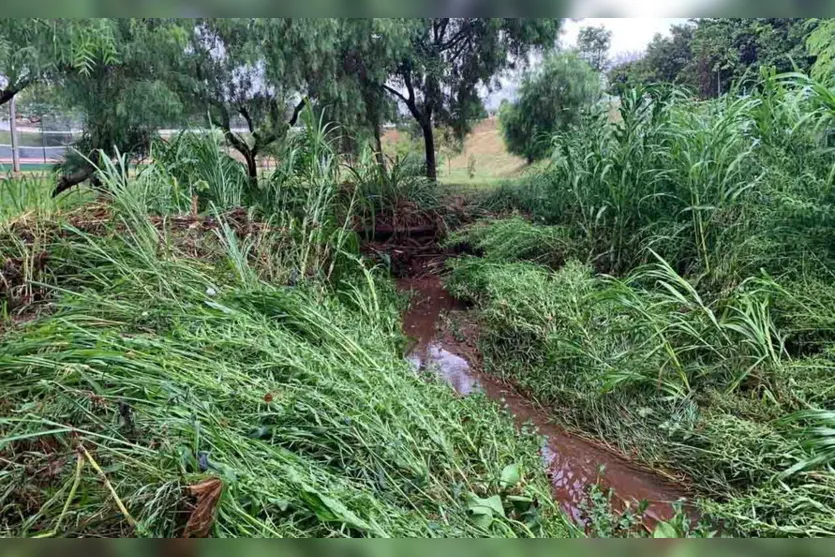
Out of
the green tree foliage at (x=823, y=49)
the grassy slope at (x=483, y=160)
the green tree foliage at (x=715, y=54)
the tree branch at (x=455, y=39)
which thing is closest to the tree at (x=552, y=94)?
the grassy slope at (x=483, y=160)

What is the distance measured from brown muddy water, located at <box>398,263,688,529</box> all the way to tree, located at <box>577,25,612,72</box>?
5849mm

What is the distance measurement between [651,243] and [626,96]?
116cm

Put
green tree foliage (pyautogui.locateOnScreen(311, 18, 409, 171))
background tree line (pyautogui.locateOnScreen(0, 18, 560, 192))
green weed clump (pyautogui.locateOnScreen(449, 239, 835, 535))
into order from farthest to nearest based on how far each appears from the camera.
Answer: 1. green tree foliage (pyautogui.locateOnScreen(311, 18, 409, 171))
2. background tree line (pyautogui.locateOnScreen(0, 18, 560, 192))
3. green weed clump (pyautogui.locateOnScreen(449, 239, 835, 535))

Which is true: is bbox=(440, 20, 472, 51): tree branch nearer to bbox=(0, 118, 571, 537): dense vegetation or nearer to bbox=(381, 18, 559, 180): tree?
bbox=(381, 18, 559, 180): tree

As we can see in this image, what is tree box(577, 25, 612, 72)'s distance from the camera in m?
7.81

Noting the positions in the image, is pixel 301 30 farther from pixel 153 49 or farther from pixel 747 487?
pixel 747 487

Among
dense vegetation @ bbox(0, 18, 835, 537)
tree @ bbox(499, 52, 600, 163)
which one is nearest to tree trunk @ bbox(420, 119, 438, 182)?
tree @ bbox(499, 52, 600, 163)

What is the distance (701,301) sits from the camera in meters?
2.49

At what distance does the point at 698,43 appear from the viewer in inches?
351

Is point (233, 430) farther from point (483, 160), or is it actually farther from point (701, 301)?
point (483, 160)

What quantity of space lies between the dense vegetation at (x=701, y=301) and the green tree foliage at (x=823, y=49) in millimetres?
455

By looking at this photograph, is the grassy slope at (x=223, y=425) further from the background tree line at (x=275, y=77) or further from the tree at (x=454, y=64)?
the tree at (x=454, y=64)

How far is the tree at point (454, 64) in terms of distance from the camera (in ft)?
21.7
